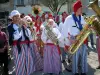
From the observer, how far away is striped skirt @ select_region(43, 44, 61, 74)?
21.8ft

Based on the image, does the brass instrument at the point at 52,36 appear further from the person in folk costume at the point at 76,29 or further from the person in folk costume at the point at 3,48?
the person in folk costume at the point at 3,48

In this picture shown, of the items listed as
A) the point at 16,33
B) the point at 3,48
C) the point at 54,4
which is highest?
the point at 54,4

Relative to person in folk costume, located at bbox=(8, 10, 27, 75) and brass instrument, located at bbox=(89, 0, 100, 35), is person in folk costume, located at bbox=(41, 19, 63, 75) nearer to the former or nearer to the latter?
person in folk costume, located at bbox=(8, 10, 27, 75)

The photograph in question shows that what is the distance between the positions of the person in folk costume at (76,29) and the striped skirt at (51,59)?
19.7 inches

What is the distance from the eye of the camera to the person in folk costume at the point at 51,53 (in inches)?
260

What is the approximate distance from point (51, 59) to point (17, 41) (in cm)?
125

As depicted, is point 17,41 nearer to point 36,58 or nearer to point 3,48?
point 3,48

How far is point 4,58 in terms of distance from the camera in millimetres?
6887

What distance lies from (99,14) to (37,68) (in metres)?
5.67

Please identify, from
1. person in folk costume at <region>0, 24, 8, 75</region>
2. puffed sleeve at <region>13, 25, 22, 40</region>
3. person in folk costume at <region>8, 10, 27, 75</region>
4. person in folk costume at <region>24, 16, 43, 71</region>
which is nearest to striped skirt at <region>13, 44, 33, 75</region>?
person in folk costume at <region>8, 10, 27, 75</region>

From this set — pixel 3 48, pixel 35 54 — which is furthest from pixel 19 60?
pixel 35 54

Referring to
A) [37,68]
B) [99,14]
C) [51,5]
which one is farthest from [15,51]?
[51,5]

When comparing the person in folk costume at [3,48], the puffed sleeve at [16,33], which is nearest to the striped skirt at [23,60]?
the puffed sleeve at [16,33]

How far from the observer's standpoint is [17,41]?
5.87 meters
